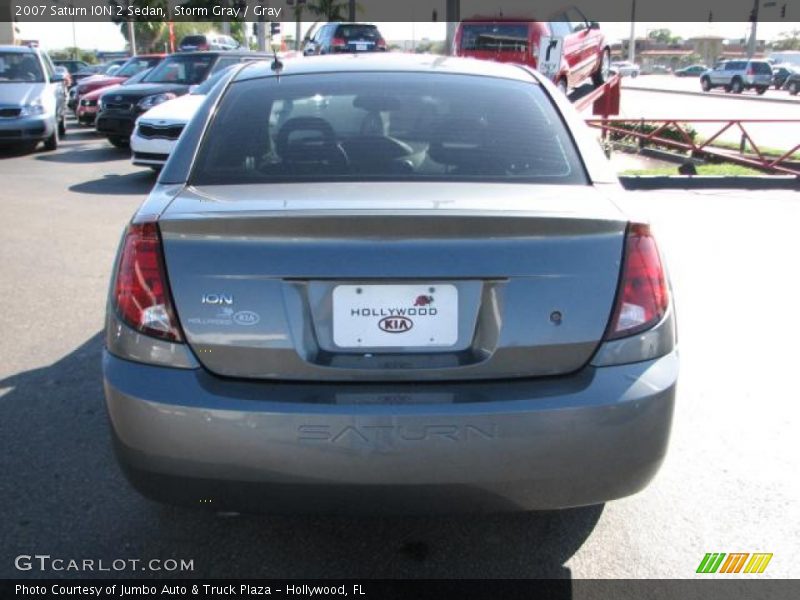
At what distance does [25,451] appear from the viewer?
3498 mm

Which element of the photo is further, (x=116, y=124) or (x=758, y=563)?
(x=116, y=124)

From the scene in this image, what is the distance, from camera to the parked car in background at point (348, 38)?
78.4ft

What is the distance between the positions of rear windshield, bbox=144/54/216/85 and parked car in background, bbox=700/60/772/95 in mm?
42516

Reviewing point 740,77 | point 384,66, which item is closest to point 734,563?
point 384,66

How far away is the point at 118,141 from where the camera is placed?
14.8 m

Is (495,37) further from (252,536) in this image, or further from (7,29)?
(7,29)

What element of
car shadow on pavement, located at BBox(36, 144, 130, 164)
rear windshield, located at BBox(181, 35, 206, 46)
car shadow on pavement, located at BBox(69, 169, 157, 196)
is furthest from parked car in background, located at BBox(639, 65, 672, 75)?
car shadow on pavement, located at BBox(69, 169, 157, 196)

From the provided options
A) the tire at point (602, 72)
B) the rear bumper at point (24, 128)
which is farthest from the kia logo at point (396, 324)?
the tire at point (602, 72)

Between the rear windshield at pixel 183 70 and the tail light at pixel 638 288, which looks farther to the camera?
the rear windshield at pixel 183 70

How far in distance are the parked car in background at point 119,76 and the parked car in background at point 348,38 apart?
546 centimetres

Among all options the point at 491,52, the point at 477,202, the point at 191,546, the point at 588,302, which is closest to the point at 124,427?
the point at 191,546

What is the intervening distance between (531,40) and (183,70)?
733 centimetres

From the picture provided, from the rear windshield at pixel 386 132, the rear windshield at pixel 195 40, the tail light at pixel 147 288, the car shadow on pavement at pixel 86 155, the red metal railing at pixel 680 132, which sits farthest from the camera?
the rear windshield at pixel 195 40

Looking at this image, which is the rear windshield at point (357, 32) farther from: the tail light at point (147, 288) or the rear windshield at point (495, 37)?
the tail light at point (147, 288)
